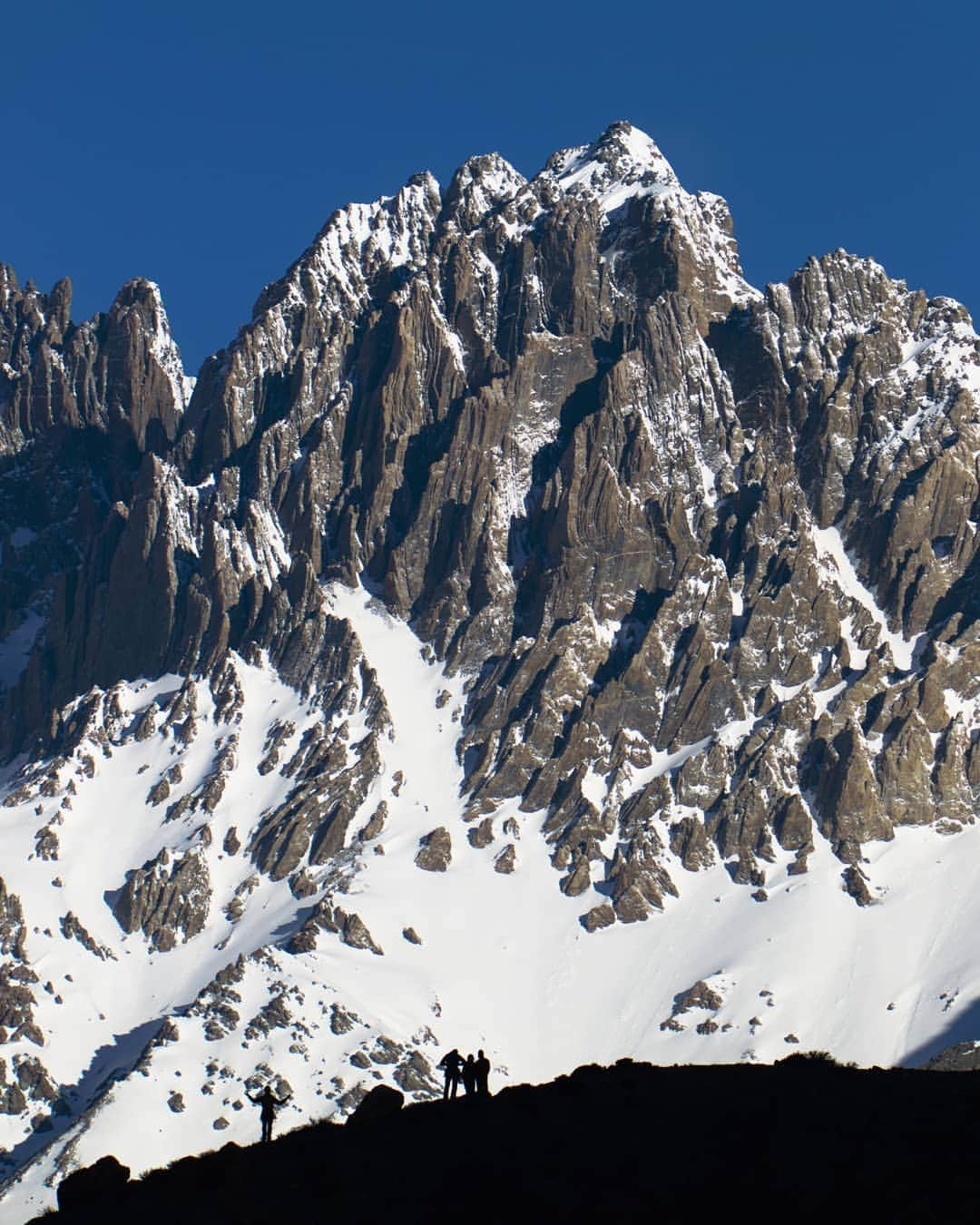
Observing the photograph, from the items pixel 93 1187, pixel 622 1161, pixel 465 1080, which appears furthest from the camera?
pixel 465 1080

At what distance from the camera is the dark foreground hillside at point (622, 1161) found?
62781 mm

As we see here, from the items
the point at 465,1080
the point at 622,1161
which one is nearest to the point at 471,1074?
the point at 465,1080


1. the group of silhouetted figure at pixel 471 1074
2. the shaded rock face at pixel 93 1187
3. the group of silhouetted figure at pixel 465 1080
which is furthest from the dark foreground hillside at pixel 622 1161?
the group of silhouetted figure at pixel 465 1080

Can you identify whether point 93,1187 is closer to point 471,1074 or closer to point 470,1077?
point 470,1077

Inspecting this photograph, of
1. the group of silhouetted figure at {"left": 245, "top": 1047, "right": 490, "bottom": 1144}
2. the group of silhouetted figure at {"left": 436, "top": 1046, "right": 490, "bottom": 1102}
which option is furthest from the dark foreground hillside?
the group of silhouetted figure at {"left": 245, "top": 1047, "right": 490, "bottom": 1144}

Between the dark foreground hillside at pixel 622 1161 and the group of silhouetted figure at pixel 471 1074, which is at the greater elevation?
the group of silhouetted figure at pixel 471 1074

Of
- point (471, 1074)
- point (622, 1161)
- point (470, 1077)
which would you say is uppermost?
point (471, 1074)

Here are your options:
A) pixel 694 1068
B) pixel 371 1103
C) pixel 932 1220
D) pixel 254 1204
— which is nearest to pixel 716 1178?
pixel 932 1220

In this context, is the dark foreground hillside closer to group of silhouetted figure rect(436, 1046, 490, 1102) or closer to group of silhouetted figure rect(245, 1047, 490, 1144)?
group of silhouetted figure rect(436, 1046, 490, 1102)

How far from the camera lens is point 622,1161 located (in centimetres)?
7031

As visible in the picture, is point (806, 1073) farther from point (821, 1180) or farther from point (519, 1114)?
point (821, 1180)

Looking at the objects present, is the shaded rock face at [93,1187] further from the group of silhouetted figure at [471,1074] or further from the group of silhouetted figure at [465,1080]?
the group of silhouetted figure at [471,1074]

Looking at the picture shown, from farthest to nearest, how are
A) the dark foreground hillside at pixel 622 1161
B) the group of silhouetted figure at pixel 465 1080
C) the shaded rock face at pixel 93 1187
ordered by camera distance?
the group of silhouetted figure at pixel 465 1080 → the shaded rock face at pixel 93 1187 → the dark foreground hillside at pixel 622 1161

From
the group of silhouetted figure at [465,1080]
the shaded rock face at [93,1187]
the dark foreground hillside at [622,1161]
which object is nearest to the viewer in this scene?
the dark foreground hillside at [622,1161]
